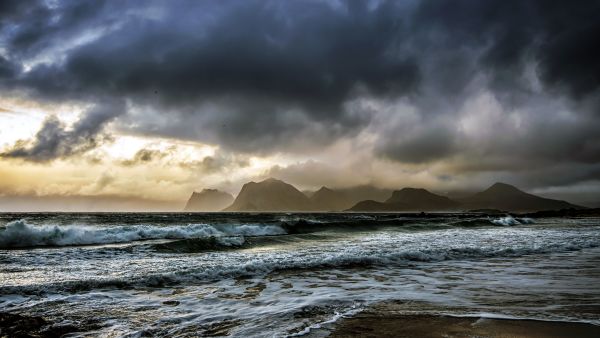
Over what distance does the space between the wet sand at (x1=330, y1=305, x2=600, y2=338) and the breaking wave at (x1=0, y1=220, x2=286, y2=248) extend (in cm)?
1470

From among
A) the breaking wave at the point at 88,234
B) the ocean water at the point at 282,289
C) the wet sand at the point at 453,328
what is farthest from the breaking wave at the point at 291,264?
the breaking wave at the point at 88,234

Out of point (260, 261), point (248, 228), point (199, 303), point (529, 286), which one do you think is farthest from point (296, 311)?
point (248, 228)

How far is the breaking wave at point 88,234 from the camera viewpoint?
780 inches

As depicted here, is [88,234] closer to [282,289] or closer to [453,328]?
[282,289]

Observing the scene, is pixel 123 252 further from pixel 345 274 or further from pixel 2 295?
pixel 345 274

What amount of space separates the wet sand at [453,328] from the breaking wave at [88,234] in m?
14.7

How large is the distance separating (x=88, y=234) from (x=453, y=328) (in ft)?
77.1

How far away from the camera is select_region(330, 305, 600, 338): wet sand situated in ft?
15.5

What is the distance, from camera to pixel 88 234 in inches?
893

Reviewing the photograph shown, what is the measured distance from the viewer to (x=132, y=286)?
8.73 m

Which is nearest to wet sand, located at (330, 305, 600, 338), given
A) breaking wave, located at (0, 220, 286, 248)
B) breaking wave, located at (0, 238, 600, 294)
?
breaking wave, located at (0, 238, 600, 294)

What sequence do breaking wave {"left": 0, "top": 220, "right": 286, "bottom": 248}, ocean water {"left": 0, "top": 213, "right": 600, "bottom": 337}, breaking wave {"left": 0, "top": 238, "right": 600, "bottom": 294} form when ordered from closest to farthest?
ocean water {"left": 0, "top": 213, "right": 600, "bottom": 337} < breaking wave {"left": 0, "top": 238, "right": 600, "bottom": 294} < breaking wave {"left": 0, "top": 220, "right": 286, "bottom": 248}

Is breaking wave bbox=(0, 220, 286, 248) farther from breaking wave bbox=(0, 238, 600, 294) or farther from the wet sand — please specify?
the wet sand

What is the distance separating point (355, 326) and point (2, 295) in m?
7.48
